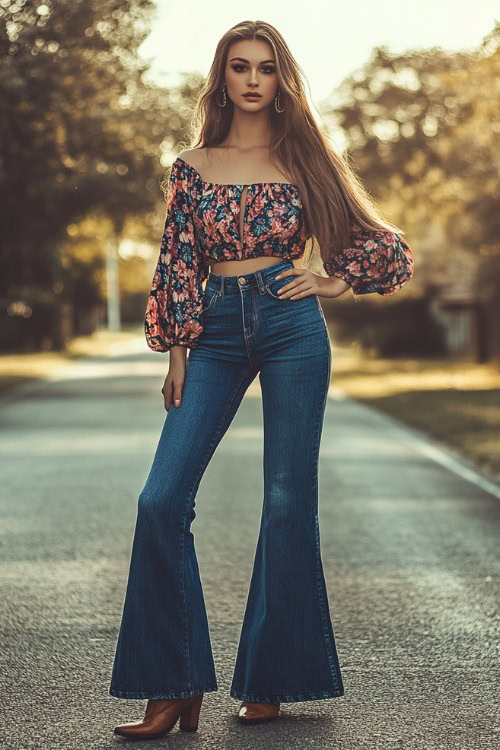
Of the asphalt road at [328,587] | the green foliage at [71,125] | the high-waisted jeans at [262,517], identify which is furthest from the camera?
the green foliage at [71,125]

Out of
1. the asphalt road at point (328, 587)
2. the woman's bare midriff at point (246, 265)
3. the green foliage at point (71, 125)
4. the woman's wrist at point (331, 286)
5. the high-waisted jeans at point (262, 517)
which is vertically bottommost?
the asphalt road at point (328, 587)

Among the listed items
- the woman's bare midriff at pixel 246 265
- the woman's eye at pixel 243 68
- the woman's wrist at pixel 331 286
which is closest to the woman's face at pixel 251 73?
the woman's eye at pixel 243 68

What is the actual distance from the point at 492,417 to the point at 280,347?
15120 millimetres

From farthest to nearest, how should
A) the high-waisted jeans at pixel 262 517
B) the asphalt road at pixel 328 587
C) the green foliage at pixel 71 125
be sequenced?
the green foliage at pixel 71 125 < the asphalt road at pixel 328 587 < the high-waisted jeans at pixel 262 517

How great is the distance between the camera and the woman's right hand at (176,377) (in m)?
4.00

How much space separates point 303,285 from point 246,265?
181 mm

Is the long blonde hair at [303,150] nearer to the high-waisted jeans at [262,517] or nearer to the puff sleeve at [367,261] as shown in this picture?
the puff sleeve at [367,261]

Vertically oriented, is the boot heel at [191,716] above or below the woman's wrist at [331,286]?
below

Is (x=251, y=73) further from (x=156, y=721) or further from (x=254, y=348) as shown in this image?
(x=156, y=721)

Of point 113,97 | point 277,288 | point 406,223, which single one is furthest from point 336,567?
point 406,223

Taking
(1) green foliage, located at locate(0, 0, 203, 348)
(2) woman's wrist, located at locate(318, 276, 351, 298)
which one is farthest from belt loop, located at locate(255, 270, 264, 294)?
(1) green foliage, located at locate(0, 0, 203, 348)

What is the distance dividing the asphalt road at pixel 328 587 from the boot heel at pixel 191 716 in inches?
1.4

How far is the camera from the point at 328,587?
21.4 feet

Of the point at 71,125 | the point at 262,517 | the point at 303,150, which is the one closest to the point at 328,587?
the point at 262,517
